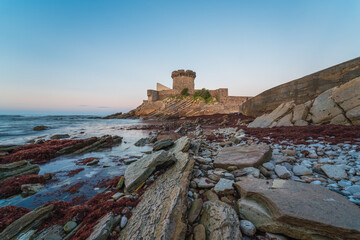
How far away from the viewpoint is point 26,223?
8.19 feet

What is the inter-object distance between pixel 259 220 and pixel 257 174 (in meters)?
1.26

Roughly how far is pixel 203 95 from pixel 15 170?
36.5m

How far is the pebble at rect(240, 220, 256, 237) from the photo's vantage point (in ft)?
5.68

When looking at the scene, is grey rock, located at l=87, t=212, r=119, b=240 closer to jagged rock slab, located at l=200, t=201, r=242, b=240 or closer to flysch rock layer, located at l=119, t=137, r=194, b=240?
flysch rock layer, located at l=119, t=137, r=194, b=240

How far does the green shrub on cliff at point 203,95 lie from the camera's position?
1453 inches

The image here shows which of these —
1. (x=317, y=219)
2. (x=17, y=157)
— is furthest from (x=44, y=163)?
(x=317, y=219)

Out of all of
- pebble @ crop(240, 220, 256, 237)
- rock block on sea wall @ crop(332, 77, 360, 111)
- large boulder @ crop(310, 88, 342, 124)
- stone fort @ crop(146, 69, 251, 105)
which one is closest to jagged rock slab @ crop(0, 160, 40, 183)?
pebble @ crop(240, 220, 256, 237)

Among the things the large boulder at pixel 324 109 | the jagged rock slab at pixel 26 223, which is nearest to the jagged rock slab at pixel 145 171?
the jagged rock slab at pixel 26 223

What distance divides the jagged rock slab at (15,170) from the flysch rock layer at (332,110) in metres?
12.9

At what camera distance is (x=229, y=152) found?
14.2 ft

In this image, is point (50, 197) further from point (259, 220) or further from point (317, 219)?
point (317, 219)

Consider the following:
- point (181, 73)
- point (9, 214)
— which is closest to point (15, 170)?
point (9, 214)

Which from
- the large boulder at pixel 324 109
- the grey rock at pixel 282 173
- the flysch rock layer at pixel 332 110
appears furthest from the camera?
the large boulder at pixel 324 109

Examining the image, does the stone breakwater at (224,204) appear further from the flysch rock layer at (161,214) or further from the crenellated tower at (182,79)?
the crenellated tower at (182,79)
